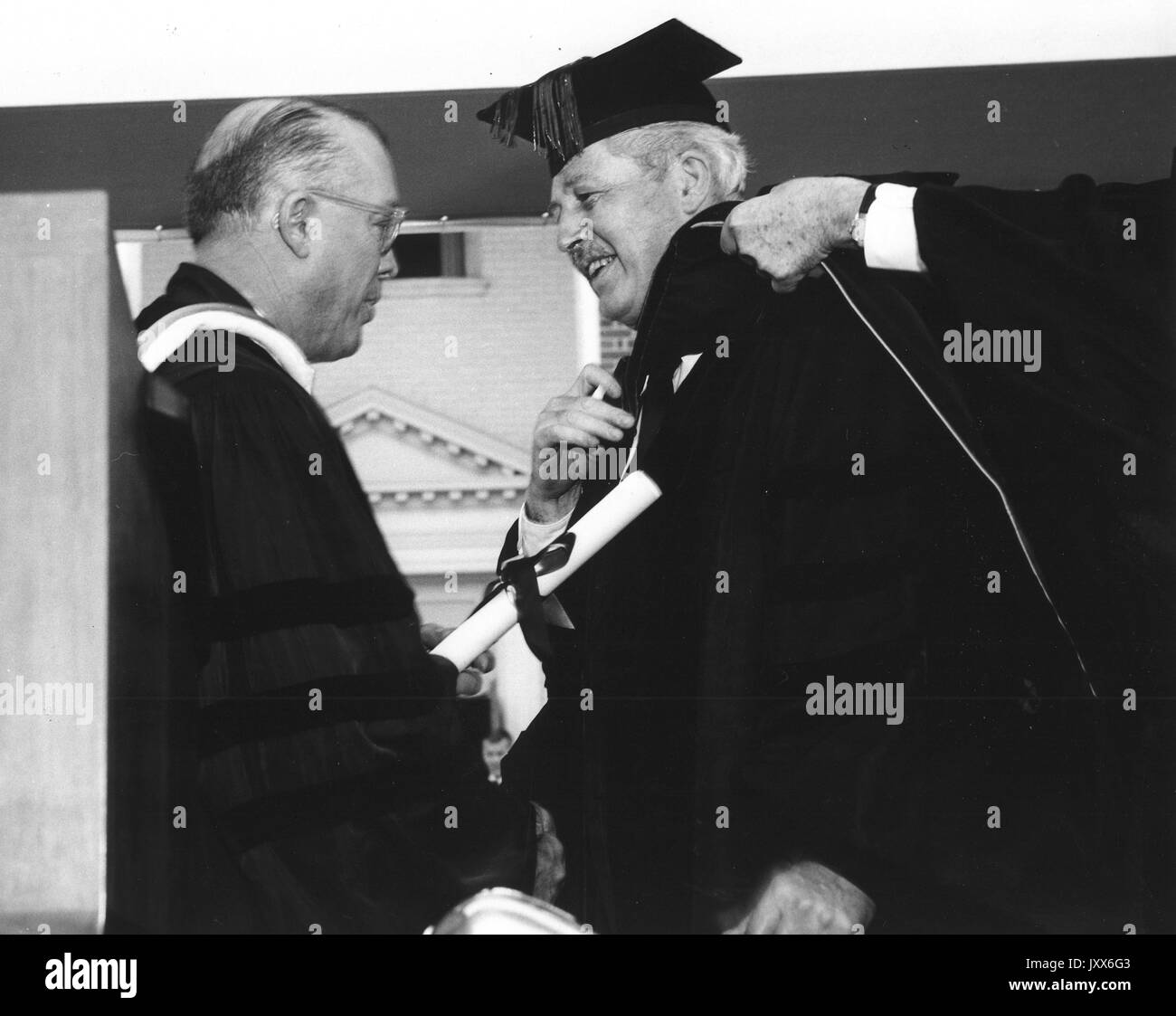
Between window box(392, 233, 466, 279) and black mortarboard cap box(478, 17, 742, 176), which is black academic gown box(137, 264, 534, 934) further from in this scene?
black mortarboard cap box(478, 17, 742, 176)

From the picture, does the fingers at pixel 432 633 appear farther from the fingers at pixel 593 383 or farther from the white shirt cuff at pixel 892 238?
the white shirt cuff at pixel 892 238

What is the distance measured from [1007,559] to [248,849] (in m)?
1.87

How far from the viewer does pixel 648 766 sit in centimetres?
358

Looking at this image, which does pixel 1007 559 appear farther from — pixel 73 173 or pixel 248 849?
pixel 73 173

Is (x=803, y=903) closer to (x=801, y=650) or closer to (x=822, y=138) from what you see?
(x=801, y=650)

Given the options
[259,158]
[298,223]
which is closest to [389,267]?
[298,223]

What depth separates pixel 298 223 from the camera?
3.68m

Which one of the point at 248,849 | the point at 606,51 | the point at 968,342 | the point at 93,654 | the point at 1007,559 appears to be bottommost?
the point at 248,849

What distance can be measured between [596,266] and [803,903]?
158 centimetres

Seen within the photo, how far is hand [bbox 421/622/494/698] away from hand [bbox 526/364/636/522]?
35 centimetres

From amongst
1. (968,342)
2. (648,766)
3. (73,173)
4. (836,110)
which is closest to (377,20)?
(73,173)

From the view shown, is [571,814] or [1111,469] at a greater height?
[1111,469]

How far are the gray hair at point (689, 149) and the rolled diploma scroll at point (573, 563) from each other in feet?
2.44

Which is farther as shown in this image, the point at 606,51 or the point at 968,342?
the point at 606,51
